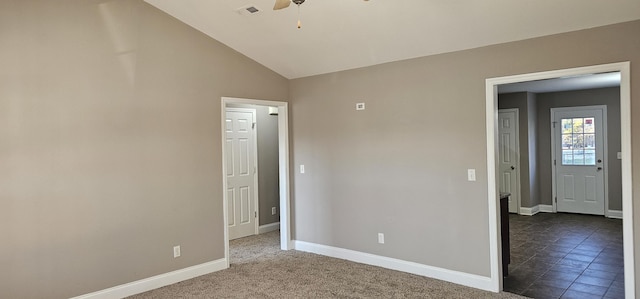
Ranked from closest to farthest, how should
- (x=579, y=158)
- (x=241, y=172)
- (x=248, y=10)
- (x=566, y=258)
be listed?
(x=248, y=10) → (x=566, y=258) → (x=241, y=172) → (x=579, y=158)

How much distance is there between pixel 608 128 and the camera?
737 cm

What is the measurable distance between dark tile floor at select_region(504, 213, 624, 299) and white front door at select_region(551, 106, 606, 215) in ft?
1.52

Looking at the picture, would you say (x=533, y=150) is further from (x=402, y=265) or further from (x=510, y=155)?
(x=402, y=265)

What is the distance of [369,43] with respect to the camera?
4.28m

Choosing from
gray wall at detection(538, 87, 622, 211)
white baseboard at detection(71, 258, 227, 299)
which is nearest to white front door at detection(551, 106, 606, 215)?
gray wall at detection(538, 87, 622, 211)

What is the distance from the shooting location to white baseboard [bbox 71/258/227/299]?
3.81 metres

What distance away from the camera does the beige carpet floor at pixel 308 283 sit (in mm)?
3891

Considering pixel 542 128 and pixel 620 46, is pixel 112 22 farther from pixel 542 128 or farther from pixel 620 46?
pixel 542 128

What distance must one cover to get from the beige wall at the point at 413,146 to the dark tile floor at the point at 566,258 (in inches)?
30.9

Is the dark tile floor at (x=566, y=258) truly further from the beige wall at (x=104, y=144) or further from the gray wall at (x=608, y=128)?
the beige wall at (x=104, y=144)

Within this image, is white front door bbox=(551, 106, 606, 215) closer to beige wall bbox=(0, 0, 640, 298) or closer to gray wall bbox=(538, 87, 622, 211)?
gray wall bbox=(538, 87, 622, 211)

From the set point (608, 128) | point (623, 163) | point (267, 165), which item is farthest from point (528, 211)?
point (267, 165)

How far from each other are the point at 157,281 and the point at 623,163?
4447mm

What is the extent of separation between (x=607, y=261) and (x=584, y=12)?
324 cm
